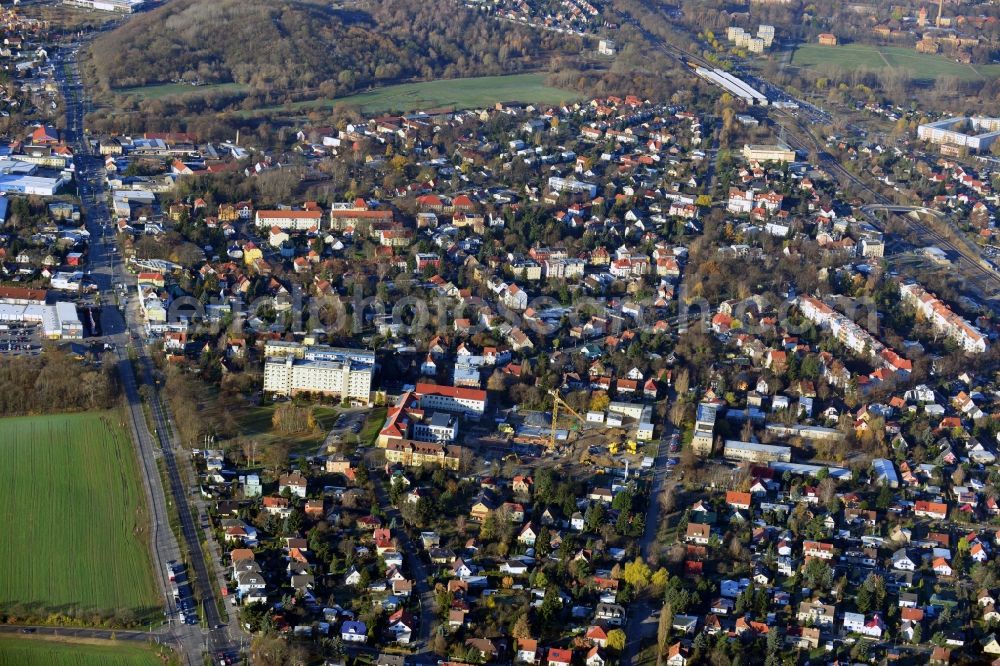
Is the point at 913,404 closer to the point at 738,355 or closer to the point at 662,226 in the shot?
the point at 738,355

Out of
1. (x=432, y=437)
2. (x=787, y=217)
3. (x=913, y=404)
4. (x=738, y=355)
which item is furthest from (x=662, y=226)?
(x=432, y=437)

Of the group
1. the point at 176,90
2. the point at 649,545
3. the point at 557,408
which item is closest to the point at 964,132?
the point at 176,90

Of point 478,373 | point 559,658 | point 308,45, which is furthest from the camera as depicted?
point 308,45

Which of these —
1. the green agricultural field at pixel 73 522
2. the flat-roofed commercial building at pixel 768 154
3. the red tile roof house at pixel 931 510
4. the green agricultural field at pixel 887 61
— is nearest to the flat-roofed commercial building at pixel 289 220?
the green agricultural field at pixel 73 522

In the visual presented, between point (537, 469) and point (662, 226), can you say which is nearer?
point (537, 469)

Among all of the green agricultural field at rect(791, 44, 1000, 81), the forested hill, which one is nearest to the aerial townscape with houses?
the forested hill

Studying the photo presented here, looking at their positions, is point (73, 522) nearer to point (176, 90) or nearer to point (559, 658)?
point (559, 658)

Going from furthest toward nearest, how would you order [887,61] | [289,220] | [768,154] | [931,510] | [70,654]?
[887,61] < [768,154] < [289,220] < [931,510] < [70,654]
